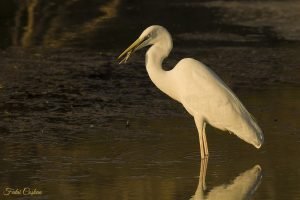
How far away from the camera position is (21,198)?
28.1ft

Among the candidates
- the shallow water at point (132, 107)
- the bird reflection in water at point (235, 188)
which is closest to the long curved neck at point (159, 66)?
the shallow water at point (132, 107)

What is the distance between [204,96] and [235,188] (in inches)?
63.8

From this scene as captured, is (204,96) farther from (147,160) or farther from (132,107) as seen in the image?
(132,107)

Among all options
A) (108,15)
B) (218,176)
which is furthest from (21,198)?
(108,15)

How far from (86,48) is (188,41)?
192 cm

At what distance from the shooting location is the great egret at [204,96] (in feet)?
33.4

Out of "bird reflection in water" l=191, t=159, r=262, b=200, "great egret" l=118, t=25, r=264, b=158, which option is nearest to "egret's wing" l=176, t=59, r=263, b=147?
"great egret" l=118, t=25, r=264, b=158

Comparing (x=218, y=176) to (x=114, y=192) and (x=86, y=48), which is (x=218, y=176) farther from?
(x=86, y=48)

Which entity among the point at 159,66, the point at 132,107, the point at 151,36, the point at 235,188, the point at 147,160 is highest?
the point at 151,36

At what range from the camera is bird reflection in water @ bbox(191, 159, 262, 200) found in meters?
8.68

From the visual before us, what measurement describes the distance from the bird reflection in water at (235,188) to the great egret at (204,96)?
584mm

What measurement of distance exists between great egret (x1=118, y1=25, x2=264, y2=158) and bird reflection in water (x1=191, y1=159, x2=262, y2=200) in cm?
58

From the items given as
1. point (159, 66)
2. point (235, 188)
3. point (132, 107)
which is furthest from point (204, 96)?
point (132, 107)

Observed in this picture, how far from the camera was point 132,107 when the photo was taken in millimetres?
12898
